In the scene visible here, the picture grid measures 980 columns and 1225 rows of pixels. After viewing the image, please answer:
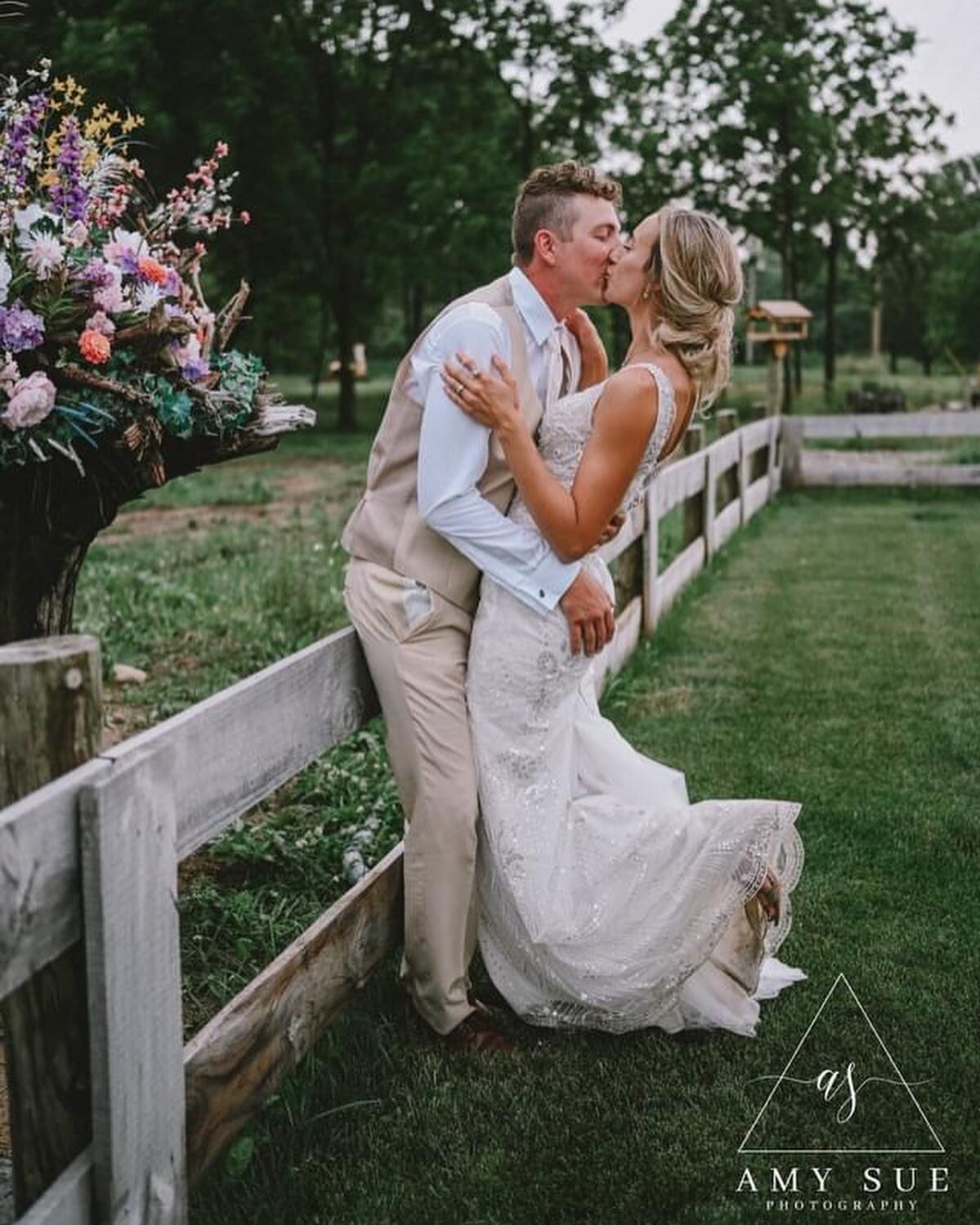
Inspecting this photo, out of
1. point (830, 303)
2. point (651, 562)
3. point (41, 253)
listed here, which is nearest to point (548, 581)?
point (41, 253)

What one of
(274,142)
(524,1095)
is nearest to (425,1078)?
(524,1095)

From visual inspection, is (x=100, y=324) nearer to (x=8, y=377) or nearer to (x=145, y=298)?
(x=145, y=298)

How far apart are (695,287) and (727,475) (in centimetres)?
1010

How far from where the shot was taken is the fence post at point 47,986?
2.20 metres

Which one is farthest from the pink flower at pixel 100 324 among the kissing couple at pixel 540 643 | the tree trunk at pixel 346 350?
the tree trunk at pixel 346 350

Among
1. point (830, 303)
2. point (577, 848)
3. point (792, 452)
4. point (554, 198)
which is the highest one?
point (830, 303)

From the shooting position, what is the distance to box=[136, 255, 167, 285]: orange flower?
320 cm

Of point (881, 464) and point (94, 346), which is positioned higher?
point (94, 346)

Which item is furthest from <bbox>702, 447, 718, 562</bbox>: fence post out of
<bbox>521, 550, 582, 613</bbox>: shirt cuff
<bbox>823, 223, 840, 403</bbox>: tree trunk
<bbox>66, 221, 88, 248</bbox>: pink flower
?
<bbox>823, 223, 840, 403</bbox>: tree trunk

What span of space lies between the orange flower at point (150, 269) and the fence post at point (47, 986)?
1201 millimetres

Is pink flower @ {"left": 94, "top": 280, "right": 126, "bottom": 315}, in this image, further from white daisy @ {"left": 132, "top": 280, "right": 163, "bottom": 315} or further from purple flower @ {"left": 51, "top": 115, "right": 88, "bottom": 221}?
purple flower @ {"left": 51, "top": 115, "right": 88, "bottom": 221}

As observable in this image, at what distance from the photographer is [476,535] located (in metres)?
3.32

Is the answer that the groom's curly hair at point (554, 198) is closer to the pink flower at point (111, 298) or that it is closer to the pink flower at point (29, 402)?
the pink flower at point (111, 298)

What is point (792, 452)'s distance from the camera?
1648 cm
